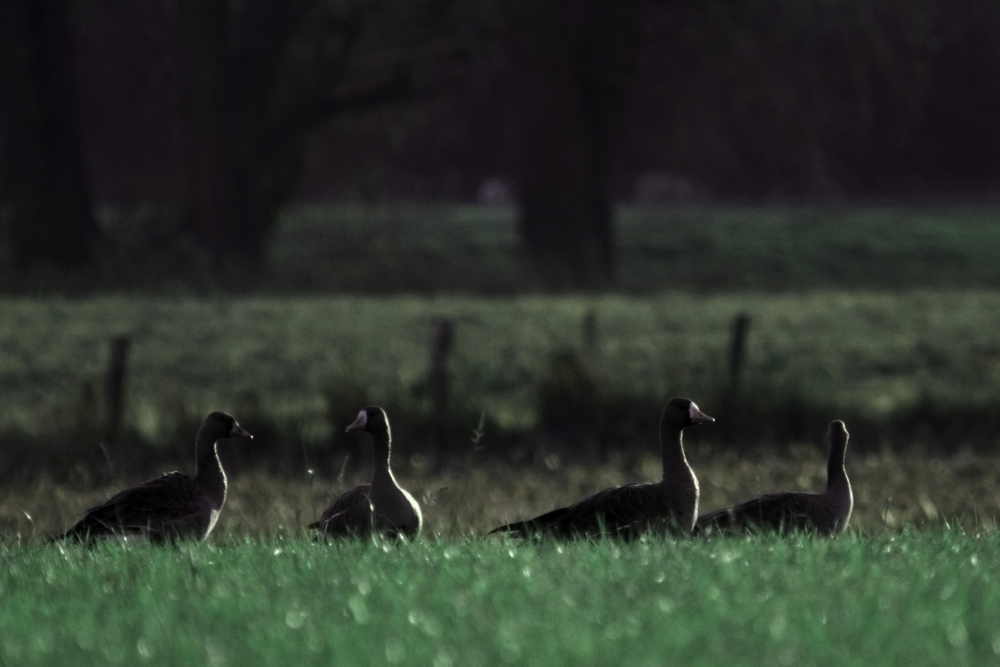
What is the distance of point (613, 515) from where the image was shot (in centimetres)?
1038

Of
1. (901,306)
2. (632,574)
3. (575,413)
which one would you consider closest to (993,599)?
(632,574)

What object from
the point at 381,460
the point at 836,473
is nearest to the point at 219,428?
the point at 381,460

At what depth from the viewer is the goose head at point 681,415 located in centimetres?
1122

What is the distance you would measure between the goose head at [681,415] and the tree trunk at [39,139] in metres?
28.1

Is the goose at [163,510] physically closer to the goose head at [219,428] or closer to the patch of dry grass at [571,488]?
the goose head at [219,428]

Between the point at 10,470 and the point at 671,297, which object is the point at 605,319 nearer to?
the point at 671,297

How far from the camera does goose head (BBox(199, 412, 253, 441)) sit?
11.7 m

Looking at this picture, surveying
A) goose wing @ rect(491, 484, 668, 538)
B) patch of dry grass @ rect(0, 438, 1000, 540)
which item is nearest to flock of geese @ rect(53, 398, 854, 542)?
goose wing @ rect(491, 484, 668, 538)

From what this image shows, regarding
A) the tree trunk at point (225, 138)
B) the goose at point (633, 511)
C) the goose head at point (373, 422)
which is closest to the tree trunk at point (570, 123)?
the tree trunk at point (225, 138)

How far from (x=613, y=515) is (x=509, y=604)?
2820mm

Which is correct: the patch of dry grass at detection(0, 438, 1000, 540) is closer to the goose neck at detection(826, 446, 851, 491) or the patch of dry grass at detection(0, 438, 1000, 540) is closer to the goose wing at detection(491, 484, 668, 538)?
the goose neck at detection(826, 446, 851, 491)

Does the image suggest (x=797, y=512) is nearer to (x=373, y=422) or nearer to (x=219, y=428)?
(x=373, y=422)

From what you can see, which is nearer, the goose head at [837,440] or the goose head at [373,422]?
the goose head at [373,422]

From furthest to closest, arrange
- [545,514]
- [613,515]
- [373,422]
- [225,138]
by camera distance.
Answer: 1. [225,138]
2. [373,422]
3. [545,514]
4. [613,515]
